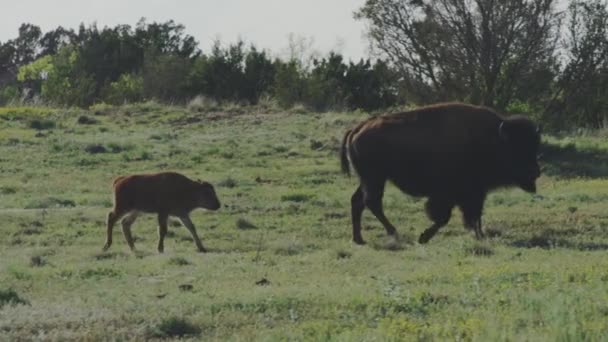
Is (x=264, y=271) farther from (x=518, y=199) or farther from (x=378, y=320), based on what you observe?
(x=518, y=199)

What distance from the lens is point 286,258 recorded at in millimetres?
12961

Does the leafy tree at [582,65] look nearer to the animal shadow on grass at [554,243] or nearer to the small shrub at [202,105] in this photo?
the small shrub at [202,105]

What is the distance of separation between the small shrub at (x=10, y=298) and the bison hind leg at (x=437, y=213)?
6.63 metres

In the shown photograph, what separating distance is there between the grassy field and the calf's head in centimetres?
49

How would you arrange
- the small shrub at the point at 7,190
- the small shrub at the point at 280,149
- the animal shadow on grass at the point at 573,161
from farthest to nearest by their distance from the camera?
the small shrub at the point at 280,149
the animal shadow on grass at the point at 573,161
the small shrub at the point at 7,190

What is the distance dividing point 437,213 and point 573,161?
11.2m

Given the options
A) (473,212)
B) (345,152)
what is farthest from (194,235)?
(473,212)

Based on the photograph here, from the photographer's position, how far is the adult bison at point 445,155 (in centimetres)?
1499

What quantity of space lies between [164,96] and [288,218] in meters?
31.8

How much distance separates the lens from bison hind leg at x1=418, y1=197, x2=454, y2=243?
576 inches

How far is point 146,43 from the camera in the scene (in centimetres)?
6138

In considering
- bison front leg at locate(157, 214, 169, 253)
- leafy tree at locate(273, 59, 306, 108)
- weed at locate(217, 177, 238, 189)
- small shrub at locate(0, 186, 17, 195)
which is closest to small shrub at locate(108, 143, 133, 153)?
small shrub at locate(0, 186, 17, 195)

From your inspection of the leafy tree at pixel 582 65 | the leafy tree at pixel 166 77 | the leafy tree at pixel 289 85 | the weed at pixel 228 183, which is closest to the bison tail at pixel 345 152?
the weed at pixel 228 183

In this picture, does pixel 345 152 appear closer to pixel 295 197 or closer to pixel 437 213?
pixel 437 213
